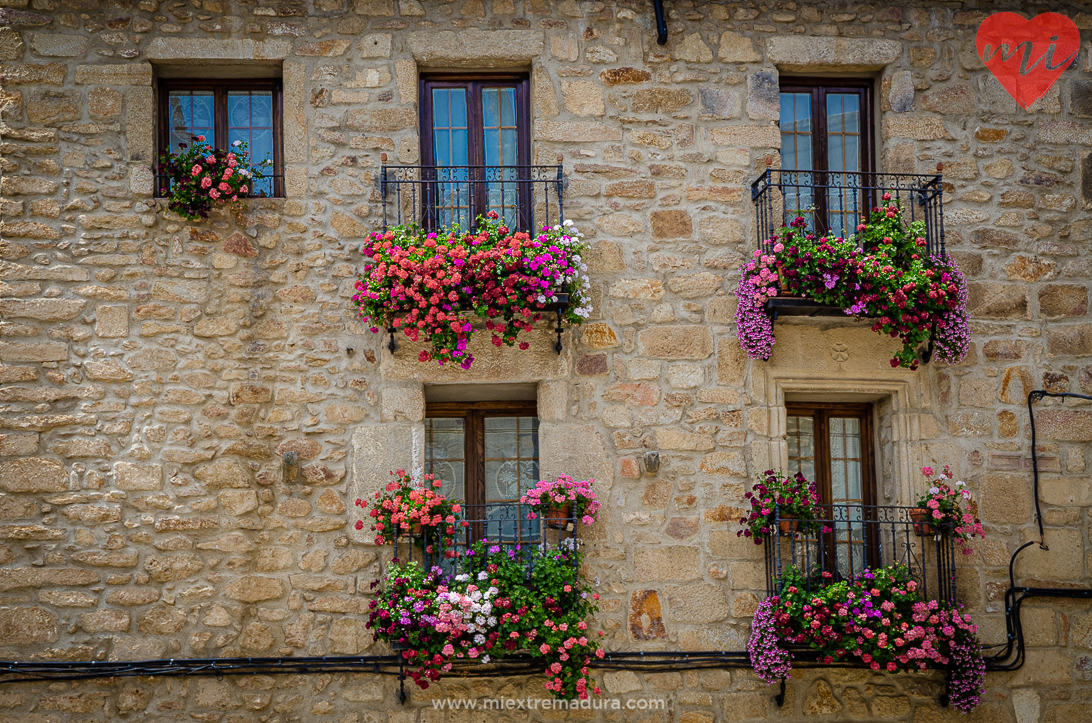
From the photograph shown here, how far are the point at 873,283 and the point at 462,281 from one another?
2373 millimetres

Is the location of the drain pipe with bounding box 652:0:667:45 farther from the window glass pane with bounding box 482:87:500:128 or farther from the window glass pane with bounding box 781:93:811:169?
the window glass pane with bounding box 482:87:500:128

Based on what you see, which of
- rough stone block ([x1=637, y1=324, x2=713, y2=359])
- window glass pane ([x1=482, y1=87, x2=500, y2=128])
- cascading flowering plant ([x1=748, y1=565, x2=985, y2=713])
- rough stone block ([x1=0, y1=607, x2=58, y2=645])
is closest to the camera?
cascading flowering plant ([x1=748, y1=565, x2=985, y2=713])

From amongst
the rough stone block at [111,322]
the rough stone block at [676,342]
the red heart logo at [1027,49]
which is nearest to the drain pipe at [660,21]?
the rough stone block at [676,342]

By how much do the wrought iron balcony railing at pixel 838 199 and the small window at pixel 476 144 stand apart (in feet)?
4.90

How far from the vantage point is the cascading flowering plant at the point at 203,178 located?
6754 mm

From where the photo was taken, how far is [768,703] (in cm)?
658

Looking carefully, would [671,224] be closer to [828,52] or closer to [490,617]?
[828,52]

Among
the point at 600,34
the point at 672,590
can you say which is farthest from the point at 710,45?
the point at 672,590

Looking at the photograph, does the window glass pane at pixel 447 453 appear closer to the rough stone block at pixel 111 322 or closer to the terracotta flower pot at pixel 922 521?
the rough stone block at pixel 111 322

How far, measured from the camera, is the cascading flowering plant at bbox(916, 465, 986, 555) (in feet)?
21.7

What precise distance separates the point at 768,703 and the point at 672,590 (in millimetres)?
846

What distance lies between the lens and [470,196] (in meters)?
7.06

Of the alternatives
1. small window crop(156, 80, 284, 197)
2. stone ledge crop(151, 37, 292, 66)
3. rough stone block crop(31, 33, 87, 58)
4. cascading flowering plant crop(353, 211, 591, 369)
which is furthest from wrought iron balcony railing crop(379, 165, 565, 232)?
rough stone block crop(31, 33, 87, 58)

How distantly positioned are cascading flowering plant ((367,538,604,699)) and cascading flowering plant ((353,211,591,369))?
4.04 ft
